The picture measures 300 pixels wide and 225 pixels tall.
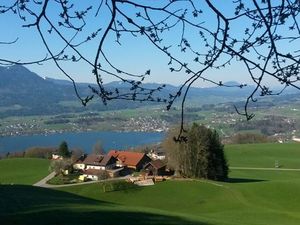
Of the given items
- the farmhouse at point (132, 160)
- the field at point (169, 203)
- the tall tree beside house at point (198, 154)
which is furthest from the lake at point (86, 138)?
the tall tree beside house at point (198, 154)

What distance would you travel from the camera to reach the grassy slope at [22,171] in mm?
52650

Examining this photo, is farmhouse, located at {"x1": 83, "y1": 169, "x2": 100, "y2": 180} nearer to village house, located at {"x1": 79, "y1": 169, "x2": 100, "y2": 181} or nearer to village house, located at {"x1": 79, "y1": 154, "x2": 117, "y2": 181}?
village house, located at {"x1": 79, "y1": 169, "x2": 100, "y2": 181}

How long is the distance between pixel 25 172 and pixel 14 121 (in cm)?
11029

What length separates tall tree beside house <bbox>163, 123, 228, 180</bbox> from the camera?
41938 mm

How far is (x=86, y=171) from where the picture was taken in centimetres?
5350

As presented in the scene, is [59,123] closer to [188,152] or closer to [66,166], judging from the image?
[66,166]

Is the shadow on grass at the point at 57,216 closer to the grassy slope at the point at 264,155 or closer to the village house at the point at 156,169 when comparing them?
the village house at the point at 156,169

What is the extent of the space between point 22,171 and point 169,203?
32.3m

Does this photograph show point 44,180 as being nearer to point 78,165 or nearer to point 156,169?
point 78,165

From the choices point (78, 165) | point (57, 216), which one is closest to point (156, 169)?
point (78, 165)

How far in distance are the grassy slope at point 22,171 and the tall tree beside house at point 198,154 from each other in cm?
1577

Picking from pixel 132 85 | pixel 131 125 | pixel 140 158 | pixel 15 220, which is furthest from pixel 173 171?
pixel 131 125

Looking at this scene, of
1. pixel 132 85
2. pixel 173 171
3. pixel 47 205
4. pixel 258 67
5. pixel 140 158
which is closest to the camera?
pixel 258 67

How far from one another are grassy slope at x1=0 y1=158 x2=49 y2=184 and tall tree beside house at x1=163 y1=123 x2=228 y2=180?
51.7ft
